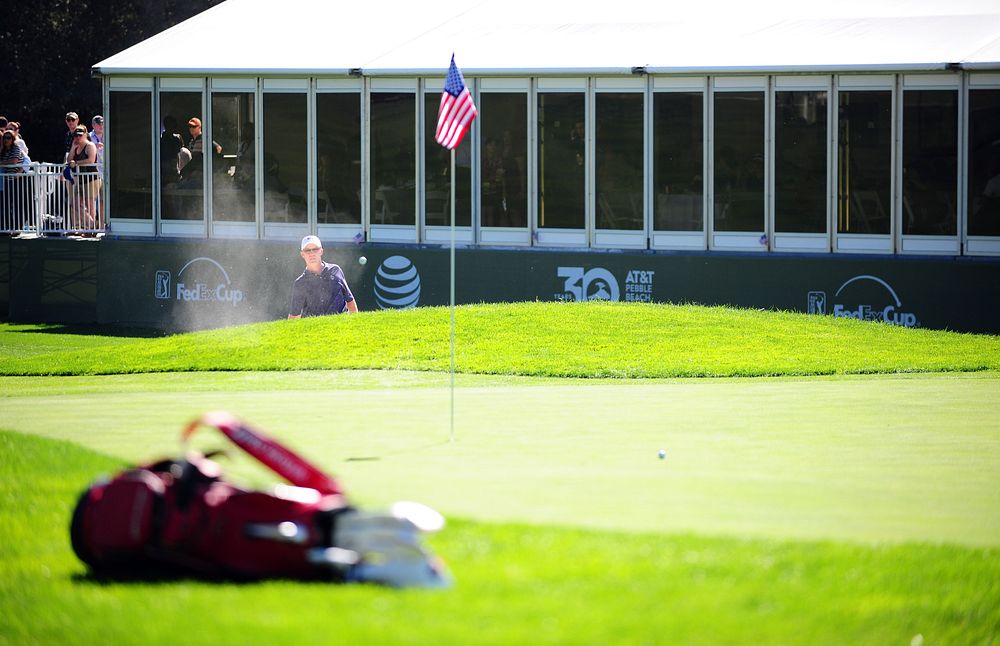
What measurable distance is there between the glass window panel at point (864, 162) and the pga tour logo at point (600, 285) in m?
3.28

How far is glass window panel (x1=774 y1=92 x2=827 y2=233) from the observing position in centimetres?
2484

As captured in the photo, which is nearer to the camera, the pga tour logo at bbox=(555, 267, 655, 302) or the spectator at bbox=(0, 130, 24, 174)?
the pga tour logo at bbox=(555, 267, 655, 302)

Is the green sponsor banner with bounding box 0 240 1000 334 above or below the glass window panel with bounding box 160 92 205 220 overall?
below

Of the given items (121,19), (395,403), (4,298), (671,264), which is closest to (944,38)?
(671,264)

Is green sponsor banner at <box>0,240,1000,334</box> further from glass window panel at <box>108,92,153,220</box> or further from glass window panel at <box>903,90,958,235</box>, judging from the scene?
glass window panel at <box>108,92,153,220</box>

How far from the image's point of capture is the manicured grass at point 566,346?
1877 cm

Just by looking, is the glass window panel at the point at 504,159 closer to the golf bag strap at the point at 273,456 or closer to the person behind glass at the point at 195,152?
the person behind glass at the point at 195,152

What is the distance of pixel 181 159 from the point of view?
2859 cm

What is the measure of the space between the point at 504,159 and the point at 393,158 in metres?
2.09

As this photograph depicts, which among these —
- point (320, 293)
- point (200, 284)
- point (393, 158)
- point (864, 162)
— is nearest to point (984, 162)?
point (864, 162)

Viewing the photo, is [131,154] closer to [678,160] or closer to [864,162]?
[678,160]

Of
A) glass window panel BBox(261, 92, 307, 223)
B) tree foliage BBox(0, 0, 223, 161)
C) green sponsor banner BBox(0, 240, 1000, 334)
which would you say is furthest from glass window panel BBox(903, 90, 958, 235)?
tree foliage BBox(0, 0, 223, 161)

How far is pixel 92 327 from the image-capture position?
92.4 ft

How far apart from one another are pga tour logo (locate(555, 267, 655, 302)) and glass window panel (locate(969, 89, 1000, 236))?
522cm
